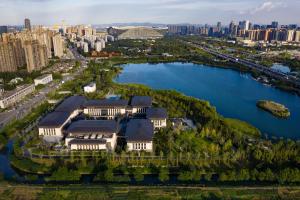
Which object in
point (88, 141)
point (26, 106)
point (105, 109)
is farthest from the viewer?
point (26, 106)

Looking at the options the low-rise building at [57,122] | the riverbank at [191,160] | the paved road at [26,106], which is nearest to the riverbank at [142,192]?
the riverbank at [191,160]

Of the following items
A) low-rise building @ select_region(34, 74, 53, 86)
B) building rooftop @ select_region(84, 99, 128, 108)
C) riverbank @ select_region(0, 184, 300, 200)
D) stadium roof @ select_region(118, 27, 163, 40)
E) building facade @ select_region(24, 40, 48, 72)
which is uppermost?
stadium roof @ select_region(118, 27, 163, 40)

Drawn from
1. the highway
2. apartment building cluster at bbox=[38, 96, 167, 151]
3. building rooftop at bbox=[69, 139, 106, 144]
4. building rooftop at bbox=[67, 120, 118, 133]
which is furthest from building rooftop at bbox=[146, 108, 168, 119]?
the highway

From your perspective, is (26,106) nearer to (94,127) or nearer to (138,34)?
(94,127)

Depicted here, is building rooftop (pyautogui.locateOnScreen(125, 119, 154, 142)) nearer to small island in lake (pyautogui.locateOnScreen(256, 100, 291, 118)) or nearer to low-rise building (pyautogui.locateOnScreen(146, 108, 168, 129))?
low-rise building (pyautogui.locateOnScreen(146, 108, 168, 129))

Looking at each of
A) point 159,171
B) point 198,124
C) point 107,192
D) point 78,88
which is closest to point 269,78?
point 198,124

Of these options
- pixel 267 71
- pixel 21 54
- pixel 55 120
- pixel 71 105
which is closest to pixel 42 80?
pixel 21 54
